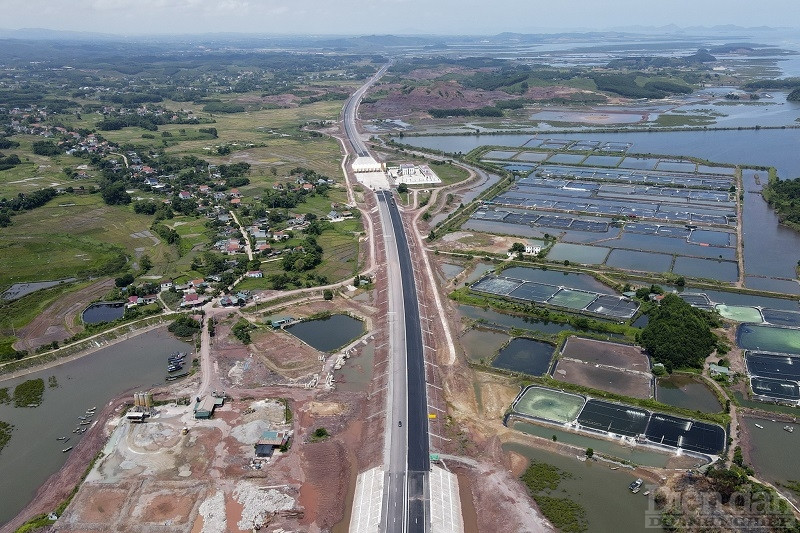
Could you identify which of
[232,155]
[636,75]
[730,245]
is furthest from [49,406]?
[636,75]

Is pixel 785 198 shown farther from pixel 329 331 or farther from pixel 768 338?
pixel 329 331

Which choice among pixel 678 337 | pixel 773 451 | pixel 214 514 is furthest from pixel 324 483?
pixel 678 337

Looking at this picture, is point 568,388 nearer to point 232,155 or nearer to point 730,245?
point 730,245

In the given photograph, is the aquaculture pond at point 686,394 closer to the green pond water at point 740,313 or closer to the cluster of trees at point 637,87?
the green pond water at point 740,313

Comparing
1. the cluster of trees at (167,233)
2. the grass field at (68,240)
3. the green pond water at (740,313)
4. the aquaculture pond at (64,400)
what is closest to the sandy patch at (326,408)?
the aquaculture pond at (64,400)

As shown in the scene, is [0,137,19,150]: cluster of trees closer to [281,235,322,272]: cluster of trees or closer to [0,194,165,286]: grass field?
[0,194,165,286]: grass field
